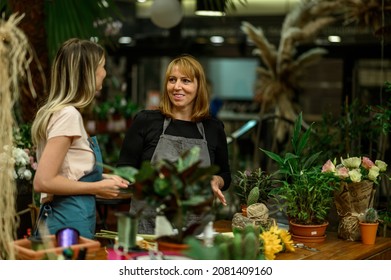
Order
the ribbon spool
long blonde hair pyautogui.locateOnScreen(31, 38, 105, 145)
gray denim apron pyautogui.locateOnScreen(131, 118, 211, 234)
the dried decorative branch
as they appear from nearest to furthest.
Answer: the ribbon spool < long blonde hair pyautogui.locateOnScreen(31, 38, 105, 145) < gray denim apron pyautogui.locateOnScreen(131, 118, 211, 234) < the dried decorative branch

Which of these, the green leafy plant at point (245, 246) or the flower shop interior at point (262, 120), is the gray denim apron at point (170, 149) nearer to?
the flower shop interior at point (262, 120)

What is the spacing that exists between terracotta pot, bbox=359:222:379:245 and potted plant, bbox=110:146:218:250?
4.41 ft

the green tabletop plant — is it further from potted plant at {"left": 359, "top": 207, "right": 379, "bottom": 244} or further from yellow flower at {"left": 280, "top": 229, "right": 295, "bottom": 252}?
potted plant at {"left": 359, "top": 207, "right": 379, "bottom": 244}

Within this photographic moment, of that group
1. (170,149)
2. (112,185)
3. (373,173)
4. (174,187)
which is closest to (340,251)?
(373,173)

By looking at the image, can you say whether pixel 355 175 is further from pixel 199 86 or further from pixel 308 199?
pixel 199 86

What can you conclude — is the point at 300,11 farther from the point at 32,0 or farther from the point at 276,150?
the point at 32,0

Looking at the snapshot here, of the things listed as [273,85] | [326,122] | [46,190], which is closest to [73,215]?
[46,190]

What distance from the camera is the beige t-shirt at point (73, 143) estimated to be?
269cm

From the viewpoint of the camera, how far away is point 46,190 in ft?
8.71

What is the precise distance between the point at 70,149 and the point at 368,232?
1.48 metres

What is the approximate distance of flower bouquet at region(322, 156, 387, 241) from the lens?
351 cm

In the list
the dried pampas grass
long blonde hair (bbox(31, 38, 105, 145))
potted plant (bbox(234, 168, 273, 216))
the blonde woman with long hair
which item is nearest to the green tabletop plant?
potted plant (bbox(234, 168, 273, 216))

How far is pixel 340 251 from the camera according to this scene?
3303 millimetres
